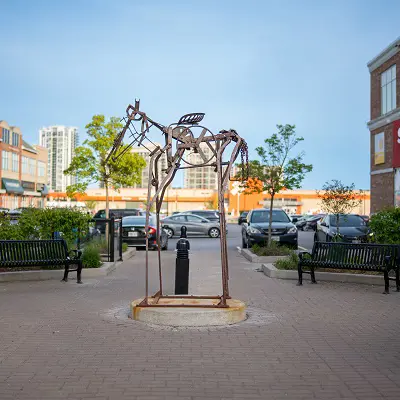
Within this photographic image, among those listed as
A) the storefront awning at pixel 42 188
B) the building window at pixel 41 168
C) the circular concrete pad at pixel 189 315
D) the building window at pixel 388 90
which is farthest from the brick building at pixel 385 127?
the building window at pixel 41 168

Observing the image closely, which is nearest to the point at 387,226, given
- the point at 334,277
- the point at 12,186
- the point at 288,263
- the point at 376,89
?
the point at 334,277

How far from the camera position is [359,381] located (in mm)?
5164

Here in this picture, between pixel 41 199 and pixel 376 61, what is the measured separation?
64824mm

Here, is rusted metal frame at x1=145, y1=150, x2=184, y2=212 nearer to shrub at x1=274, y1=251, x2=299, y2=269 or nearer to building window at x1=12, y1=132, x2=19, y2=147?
shrub at x1=274, y1=251, x2=299, y2=269

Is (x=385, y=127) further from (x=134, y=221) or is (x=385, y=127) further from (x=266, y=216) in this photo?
(x=134, y=221)

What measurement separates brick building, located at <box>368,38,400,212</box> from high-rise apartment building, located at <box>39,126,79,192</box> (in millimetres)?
142292

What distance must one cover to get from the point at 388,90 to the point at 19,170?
57.6m

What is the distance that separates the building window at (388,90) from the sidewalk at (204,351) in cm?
2552

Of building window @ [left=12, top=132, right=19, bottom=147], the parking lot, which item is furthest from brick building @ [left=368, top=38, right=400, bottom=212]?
building window @ [left=12, top=132, right=19, bottom=147]

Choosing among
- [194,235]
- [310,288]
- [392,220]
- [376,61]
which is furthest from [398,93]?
[310,288]

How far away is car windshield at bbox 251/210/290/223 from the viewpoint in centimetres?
2172

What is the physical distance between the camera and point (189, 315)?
24.7 feet

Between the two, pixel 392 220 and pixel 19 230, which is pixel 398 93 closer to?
pixel 392 220

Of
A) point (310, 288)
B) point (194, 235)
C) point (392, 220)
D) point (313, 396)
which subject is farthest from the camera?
point (194, 235)
